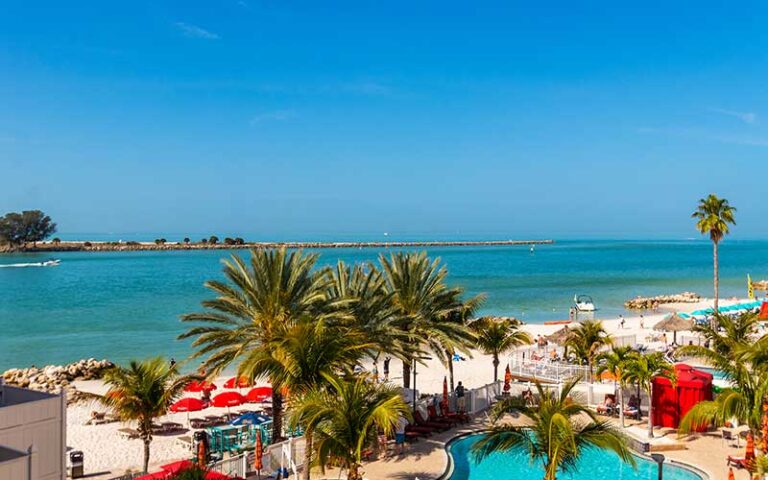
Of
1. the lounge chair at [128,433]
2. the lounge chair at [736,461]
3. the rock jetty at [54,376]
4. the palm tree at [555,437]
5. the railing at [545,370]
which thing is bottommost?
the rock jetty at [54,376]

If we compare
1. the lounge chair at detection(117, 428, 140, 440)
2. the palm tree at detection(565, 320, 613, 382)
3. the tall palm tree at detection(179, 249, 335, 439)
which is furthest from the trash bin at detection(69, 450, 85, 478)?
the palm tree at detection(565, 320, 613, 382)

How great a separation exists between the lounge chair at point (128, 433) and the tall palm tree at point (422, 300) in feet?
30.9

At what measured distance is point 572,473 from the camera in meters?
17.0

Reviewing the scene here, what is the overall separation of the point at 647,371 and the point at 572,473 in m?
3.90

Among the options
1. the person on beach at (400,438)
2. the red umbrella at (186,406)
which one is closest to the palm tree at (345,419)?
the person on beach at (400,438)

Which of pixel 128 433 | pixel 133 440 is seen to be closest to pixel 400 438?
pixel 133 440

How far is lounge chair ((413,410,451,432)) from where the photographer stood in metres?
19.4

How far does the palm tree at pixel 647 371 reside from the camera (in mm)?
18328

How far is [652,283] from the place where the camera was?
96.1 m

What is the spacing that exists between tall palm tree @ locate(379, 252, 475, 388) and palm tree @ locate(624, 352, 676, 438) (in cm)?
534

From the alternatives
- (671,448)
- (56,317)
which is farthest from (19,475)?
(56,317)

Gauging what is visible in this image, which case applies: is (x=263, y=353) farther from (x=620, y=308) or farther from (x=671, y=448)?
(x=620, y=308)

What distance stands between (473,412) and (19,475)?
620 inches

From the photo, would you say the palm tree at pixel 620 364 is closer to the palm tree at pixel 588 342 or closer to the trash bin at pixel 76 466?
the palm tree at pixel 588 342
